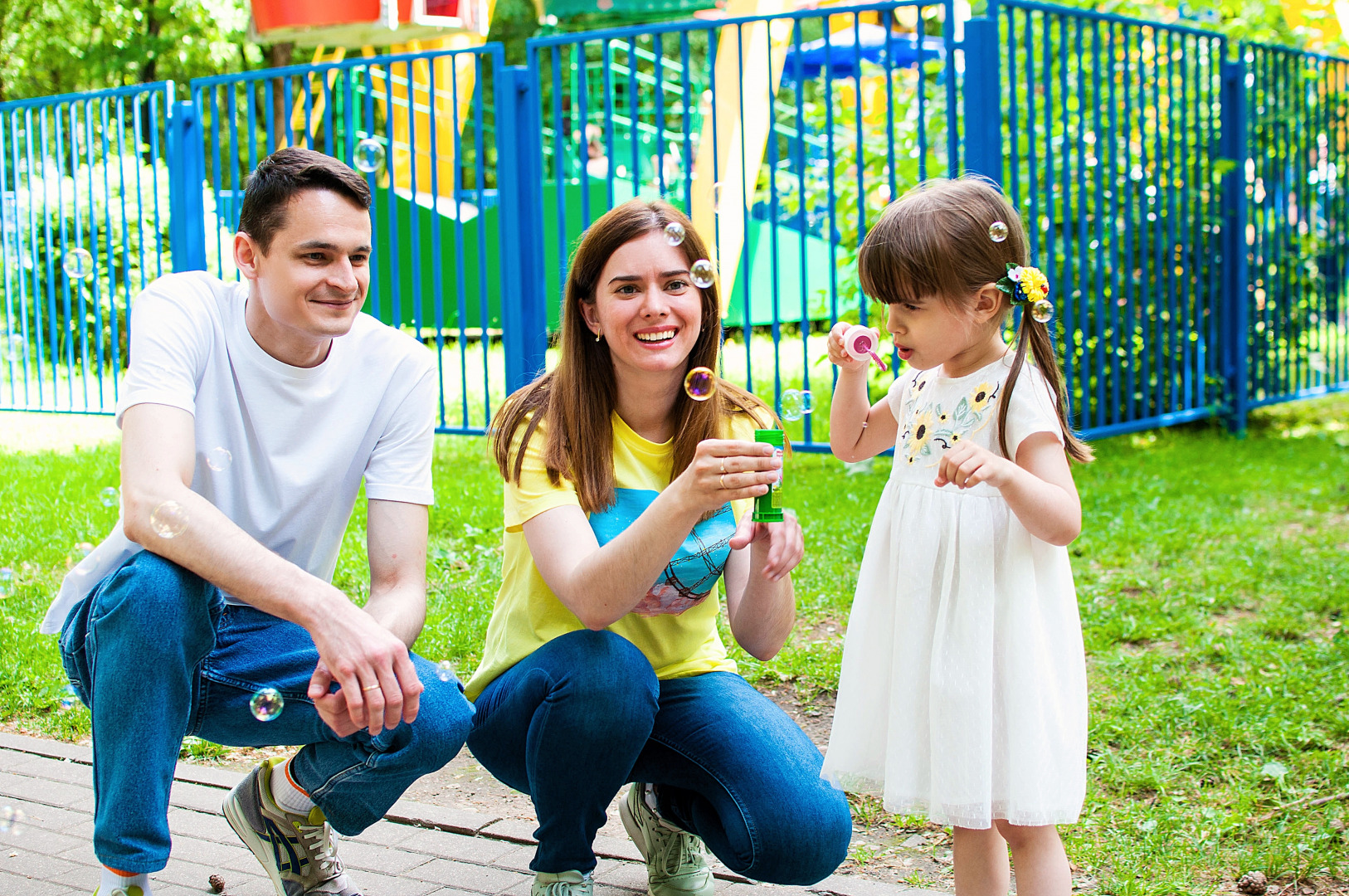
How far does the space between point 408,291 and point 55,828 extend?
23.1 ft

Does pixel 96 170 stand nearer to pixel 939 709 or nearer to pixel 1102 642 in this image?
pixel 1102 642

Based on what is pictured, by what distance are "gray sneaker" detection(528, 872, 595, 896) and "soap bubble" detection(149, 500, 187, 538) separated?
88cm

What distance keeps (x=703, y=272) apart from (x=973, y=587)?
0.72 meters

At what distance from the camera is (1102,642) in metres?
3.85

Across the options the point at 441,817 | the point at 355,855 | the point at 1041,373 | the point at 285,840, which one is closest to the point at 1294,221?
the point at 1041,373

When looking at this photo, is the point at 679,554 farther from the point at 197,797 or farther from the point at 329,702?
the point at 197,797

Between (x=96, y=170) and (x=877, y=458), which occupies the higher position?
(x=96, y=170)

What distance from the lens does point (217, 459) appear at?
228 cm

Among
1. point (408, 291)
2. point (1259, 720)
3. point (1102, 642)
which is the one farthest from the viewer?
point (408, 291)

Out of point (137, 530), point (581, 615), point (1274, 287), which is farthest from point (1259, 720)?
point (1274, 287)

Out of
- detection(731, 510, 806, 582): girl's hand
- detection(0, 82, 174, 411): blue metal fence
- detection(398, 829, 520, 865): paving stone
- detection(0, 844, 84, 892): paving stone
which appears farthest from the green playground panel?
detection(731, 510, 806, 582): girl's hand

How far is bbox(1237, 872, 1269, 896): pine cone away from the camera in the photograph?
2398mm

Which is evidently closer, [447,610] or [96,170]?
[447,610]

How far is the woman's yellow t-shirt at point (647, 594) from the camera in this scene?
2.26 metres
